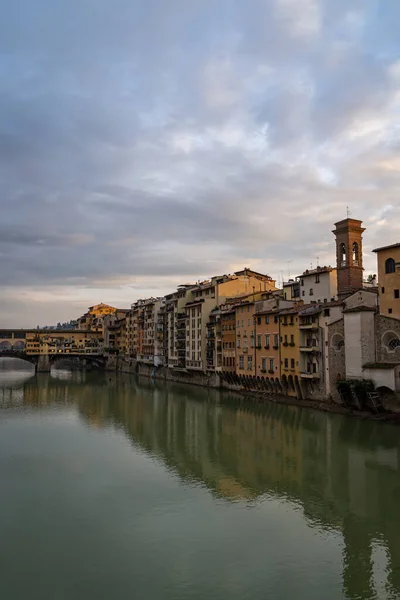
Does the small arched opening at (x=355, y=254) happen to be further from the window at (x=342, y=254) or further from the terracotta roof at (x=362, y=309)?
the terracotta roof at (x=362, y=309)

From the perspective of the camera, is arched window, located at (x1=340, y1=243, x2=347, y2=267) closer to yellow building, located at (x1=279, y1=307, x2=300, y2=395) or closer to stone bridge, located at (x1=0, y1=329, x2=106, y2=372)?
yellow building, located at (x1=279, y1=307, x2=300, y2=395)

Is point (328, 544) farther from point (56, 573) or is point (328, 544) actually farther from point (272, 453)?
point (272, 453)

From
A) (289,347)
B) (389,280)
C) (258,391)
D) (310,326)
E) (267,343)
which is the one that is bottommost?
(258,391)

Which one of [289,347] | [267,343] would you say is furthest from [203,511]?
[267,343]

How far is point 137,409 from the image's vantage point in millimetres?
45875

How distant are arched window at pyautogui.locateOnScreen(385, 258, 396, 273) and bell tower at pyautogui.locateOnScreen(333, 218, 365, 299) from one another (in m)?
10.1

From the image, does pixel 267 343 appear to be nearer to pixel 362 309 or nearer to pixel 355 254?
pixel 355 254

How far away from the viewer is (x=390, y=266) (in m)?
35.5

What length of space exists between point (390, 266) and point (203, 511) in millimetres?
24477

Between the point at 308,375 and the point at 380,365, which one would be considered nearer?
the point at 380,365

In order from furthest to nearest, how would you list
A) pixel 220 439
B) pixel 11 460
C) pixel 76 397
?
pixel 76 397, pixel 220 439, pixel 11 460

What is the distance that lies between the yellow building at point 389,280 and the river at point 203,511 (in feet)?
27.5

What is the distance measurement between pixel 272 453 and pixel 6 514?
47.1ft

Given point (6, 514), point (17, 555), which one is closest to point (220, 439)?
point (6, 514)
